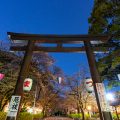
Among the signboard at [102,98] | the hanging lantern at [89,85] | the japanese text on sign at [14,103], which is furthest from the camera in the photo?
the hanging lantern at [89,85]

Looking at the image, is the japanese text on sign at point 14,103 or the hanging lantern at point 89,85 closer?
the japanese text on sign at point 14,103

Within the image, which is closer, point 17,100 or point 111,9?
point 17,100

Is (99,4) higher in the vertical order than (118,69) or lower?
higher

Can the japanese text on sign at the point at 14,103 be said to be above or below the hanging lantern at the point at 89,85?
below

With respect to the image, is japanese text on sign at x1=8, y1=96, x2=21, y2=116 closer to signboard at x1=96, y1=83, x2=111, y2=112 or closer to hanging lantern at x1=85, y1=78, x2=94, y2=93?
signboard at x1=96, y1=83, x2=111, y2=112

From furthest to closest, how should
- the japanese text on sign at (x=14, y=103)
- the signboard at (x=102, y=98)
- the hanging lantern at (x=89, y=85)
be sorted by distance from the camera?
the hanging lantern at (x=89, y=85) < the japanese text on sign at (x=14, y=103) < the signboard at (x=102, y=98)

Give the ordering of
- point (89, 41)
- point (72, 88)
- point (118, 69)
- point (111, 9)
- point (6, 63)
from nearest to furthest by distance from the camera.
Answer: point (89, 41) < point (111, 9) < point (118, 69) < point (6, 63) < point (72, 88)

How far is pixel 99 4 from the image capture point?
412 inches

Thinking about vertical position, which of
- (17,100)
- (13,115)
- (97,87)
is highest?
(97,87)

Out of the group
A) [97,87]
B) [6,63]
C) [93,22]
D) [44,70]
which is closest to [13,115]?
[97,87]

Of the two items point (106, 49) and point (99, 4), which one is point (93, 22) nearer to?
point (99, 4)

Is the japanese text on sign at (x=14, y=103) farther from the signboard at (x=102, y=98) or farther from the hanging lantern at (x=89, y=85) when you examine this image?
the hanging lantern at (x=89, y=85)

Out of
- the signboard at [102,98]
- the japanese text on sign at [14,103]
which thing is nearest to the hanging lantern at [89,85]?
the signboard at [102,98]

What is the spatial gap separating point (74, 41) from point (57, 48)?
3.75ft
